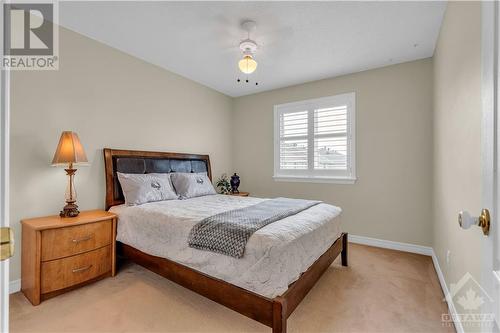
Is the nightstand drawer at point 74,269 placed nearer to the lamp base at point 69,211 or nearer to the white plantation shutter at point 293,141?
the lamp base at point 69,211

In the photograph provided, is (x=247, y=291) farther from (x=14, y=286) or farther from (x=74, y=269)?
(x=14, y=286)

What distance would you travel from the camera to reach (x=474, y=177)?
144 centimetres

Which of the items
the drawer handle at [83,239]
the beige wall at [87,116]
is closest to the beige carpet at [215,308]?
the drawer handle at [83,239]

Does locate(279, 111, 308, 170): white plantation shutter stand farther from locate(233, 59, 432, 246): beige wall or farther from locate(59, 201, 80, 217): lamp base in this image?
locate(59, 201, 80, 217): lamp base

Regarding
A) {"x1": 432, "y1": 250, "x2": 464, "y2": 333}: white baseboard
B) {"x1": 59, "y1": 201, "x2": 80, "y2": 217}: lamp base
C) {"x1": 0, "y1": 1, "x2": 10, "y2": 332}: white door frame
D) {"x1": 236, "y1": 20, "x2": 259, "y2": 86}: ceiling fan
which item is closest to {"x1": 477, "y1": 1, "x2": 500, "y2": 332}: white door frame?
{"x1": 0, "y1": 1, "x2": 10, "y2": 332}: white door frame

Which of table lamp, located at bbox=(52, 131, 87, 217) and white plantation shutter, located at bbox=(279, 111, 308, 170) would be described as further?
white plantation shutter, located at bbox=(279, 111, 308, 170)

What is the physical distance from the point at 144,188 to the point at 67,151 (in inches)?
34.2

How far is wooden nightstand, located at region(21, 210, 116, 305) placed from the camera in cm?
205

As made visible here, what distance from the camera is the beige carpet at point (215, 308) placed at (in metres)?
1.80

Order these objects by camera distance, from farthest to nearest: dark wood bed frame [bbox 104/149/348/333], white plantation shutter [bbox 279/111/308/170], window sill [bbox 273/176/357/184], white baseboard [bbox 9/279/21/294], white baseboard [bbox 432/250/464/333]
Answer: white plantation shutter [bbox 279/111/308/170]
window sill [bbox 273/176/357/184]
white baseboard [bbox 9/279/21/294]
white baseboard [bbox 432/250/464/333]
dark wood bed frame [bbox 104/149/348/333]

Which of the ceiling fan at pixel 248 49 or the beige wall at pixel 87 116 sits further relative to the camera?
the ceiling fan at pixel 248 49

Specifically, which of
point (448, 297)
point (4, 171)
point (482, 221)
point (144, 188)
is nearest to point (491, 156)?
point (482, 221)

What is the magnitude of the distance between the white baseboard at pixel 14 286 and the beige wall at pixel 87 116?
0.05 metres

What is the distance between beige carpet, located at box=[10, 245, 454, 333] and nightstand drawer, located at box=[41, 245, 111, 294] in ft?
0.38
